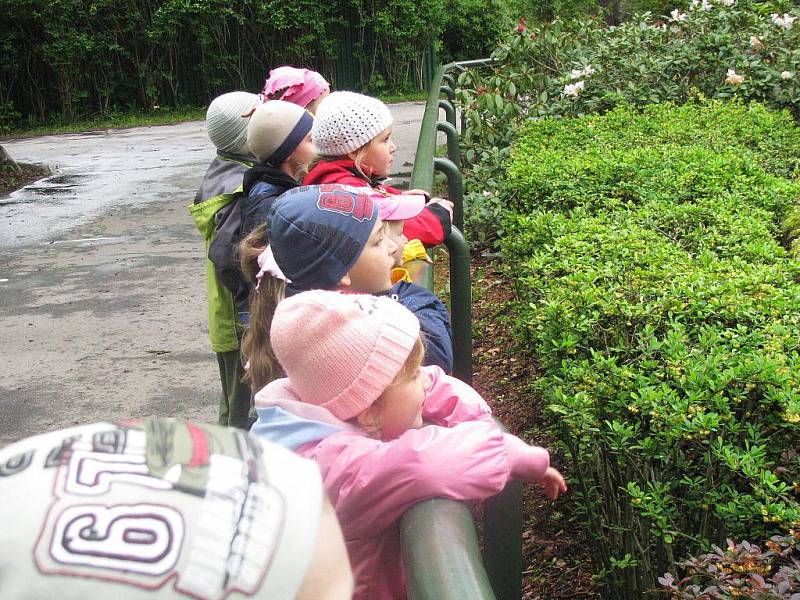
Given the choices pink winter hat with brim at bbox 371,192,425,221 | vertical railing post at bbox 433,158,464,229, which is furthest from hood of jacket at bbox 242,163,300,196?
vertical railing post at bbox 433,158,464,229

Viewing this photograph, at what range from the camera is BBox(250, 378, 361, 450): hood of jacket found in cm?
182

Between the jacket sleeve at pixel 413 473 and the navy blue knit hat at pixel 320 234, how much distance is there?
0.93 metres

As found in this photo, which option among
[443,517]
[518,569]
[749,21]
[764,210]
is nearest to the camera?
[443,517]

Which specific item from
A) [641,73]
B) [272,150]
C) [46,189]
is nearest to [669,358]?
[272,150]

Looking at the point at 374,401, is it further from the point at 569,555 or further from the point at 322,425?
the point at 569,555

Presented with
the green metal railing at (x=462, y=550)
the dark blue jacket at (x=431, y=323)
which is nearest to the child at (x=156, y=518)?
the green metal railing at (x=462, y=550)

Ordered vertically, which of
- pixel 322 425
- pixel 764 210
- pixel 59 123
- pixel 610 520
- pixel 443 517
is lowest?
pixel 59 123

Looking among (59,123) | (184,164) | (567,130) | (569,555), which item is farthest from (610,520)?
(59,123)

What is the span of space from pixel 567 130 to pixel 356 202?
176 inches

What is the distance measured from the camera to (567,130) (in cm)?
679

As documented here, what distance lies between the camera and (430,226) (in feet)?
10.6

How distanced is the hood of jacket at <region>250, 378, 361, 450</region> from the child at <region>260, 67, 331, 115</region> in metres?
2.64

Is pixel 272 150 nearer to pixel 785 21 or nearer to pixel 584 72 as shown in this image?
pixel 584 72

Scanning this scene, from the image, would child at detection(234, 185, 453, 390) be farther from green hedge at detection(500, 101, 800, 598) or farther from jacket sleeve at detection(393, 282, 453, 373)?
green hedge at detection(500, 101, 800, 598)
